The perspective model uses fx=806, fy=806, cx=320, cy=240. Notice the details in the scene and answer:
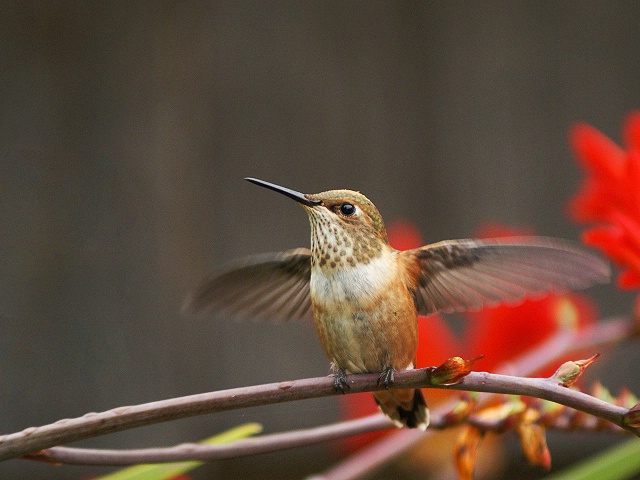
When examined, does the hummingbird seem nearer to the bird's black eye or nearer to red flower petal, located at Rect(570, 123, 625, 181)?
the bird's black eye

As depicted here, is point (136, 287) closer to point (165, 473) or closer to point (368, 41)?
point (368, 41)

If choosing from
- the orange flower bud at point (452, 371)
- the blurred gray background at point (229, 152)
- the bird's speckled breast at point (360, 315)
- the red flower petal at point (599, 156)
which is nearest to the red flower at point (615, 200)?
the red flower petal at point (599, 156)

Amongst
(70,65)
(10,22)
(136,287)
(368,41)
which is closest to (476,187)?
(368,41)

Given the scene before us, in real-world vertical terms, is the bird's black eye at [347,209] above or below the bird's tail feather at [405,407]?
above

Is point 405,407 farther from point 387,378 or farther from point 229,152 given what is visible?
point 229,152

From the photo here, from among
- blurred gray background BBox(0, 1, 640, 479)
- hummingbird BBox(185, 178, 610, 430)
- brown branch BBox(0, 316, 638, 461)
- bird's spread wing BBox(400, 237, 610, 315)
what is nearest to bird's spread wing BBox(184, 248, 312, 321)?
hummingbird BBox(185, 178, 610, 430)

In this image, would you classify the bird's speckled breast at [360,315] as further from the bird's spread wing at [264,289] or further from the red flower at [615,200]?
the red flower at [615,200]

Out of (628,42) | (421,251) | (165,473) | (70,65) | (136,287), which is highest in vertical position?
(70,65)
